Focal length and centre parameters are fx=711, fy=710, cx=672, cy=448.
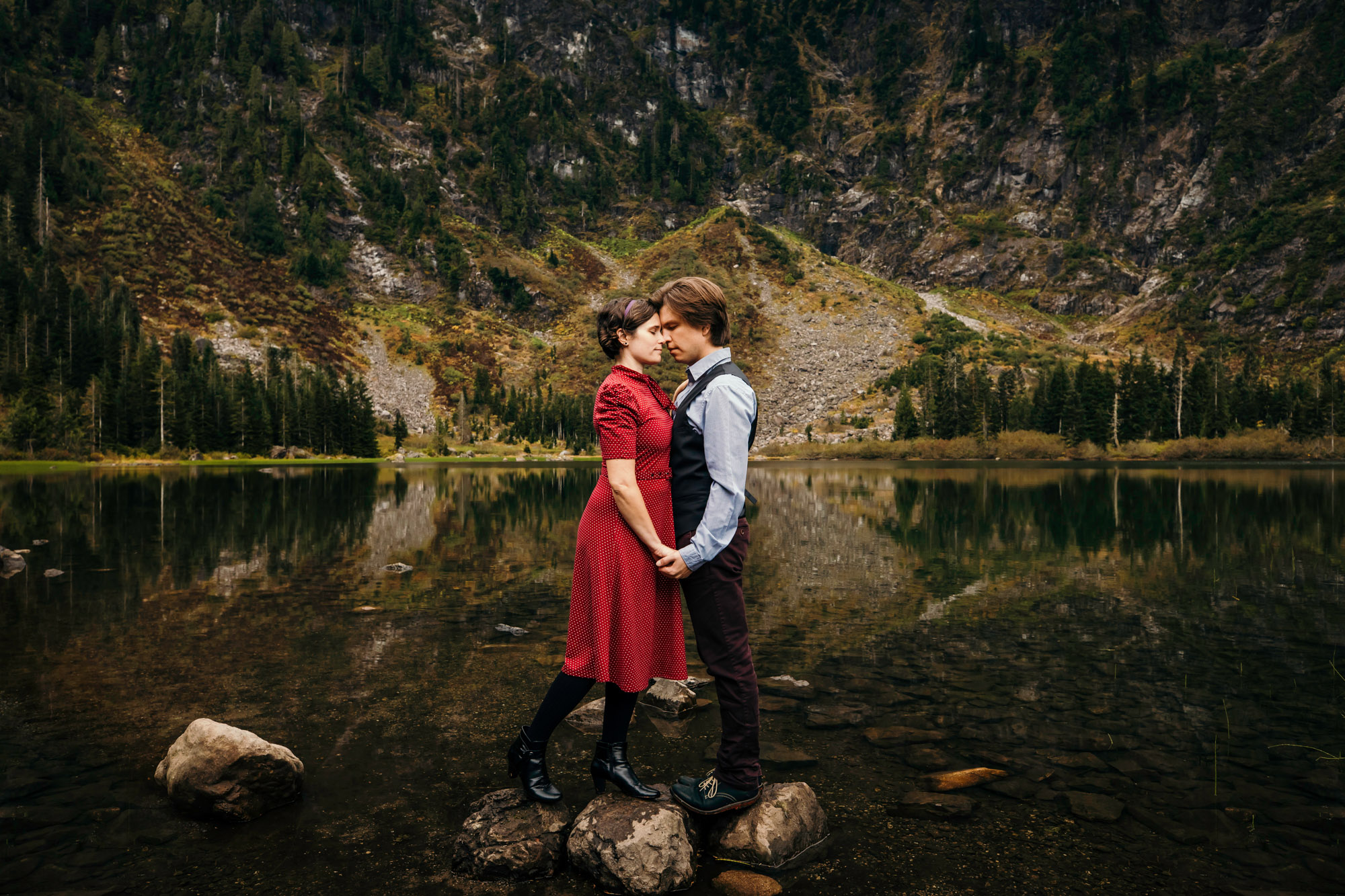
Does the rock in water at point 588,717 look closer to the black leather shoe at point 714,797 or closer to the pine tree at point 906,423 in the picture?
the black leather shoe at point 714,797

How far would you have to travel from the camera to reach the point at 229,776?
16.2 feet

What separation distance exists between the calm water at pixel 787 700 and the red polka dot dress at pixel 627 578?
1.27 metres

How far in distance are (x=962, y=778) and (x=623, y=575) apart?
3.22 m

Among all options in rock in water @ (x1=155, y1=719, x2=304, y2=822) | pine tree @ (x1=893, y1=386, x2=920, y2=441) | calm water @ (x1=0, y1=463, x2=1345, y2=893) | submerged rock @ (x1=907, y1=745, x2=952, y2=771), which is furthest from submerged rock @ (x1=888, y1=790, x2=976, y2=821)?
pine tree @ (x1=893, y1=386, x2=920, y2=441)

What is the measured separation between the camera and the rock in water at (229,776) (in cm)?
489

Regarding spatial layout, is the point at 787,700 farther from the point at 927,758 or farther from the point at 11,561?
the point at 11,561

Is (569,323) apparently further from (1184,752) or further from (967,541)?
(1184,752)

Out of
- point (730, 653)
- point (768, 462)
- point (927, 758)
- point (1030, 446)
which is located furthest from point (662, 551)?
point (1030, 446)

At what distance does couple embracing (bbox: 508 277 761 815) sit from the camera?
4.39m

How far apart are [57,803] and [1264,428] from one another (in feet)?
395

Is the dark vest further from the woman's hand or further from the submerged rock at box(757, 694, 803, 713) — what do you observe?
the submerged rock at box(757, 694, 803, 713)

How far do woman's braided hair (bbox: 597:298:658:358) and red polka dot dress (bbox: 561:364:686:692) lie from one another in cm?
31

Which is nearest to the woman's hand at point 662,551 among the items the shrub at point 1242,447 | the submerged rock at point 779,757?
the submerged rock at point 779,757

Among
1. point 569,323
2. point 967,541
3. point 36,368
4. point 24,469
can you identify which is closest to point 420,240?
point 569,323
